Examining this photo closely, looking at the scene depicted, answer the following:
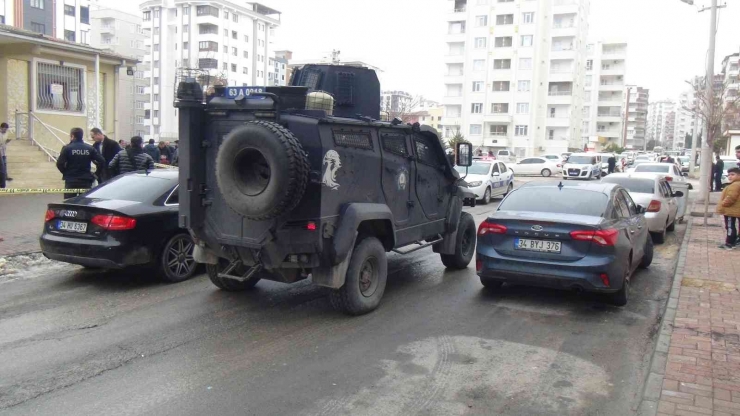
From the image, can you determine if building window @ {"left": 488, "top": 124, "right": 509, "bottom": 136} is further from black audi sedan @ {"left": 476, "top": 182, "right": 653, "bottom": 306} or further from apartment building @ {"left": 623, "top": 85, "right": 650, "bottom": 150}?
apartment building @ {"left": 623, "top": 85, "right": 650, "bottom": 150}

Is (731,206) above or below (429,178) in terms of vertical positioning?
below

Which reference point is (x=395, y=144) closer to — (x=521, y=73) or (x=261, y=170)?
(x=261, y=170)

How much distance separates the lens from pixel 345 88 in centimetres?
917

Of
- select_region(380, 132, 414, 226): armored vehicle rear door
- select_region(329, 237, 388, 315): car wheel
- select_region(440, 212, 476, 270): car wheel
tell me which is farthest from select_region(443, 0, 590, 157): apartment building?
select_region(329, 237, 388, 315): car wheel

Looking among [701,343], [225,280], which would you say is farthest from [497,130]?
[701,343]

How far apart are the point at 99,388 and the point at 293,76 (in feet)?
20.1

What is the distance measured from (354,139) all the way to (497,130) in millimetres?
76287

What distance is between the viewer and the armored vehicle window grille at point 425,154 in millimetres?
8180

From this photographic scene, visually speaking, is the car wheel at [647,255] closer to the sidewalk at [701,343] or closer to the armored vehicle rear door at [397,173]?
the sidewalk at [701,343]

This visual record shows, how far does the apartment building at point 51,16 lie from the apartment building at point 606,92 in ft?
244

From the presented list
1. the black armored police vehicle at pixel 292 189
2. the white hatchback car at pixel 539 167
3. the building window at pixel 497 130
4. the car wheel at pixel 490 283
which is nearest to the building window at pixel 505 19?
the building window at pixel 497 130

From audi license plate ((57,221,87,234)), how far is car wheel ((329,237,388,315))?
3466mm

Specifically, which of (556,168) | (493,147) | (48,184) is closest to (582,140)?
(493,147)

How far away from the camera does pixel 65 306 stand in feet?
23.0
